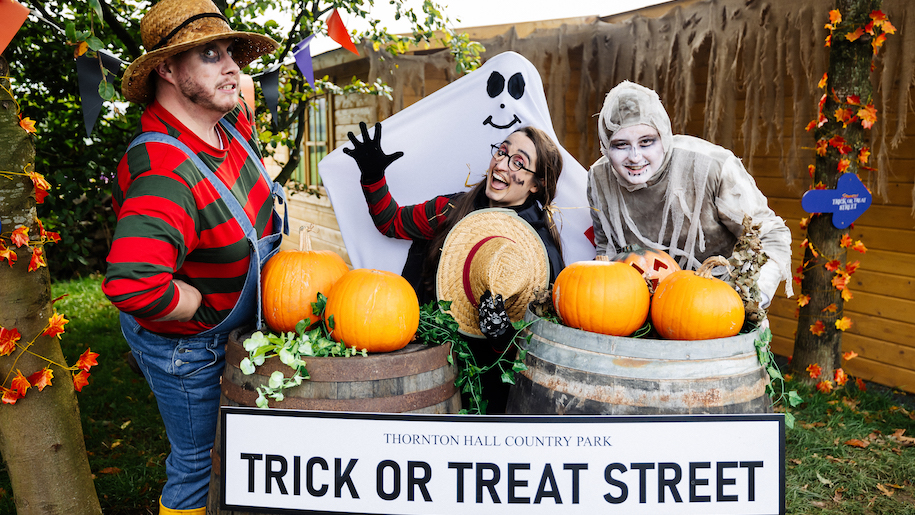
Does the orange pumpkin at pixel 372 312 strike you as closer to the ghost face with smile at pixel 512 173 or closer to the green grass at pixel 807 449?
the ghost face with smile at pixel 512 173

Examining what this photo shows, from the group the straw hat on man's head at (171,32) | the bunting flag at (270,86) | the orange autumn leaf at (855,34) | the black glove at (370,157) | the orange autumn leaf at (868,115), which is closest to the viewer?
the straw hat on man's head at (171,32)

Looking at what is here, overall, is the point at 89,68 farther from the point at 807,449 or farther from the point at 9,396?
the point at 807,449

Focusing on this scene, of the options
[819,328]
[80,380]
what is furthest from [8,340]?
[819,328]

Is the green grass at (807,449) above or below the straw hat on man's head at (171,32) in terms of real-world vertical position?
below

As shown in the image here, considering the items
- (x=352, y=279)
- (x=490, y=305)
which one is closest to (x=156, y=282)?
(x=352, y=279)

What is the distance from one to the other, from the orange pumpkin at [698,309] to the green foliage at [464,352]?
1.27 feet

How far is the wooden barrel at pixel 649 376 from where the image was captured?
1.45m

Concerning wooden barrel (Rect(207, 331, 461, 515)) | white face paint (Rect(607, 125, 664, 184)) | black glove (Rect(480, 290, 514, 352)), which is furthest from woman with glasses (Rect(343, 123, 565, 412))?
wooden barrel (Rect(207, 331, 461, 515))

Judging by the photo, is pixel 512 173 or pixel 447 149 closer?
pixel 512 173

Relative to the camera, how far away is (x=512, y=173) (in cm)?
257

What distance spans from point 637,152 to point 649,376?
0.97 m

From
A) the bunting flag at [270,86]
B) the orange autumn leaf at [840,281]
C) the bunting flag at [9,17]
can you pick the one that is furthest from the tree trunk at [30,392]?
the orange autumn leaf at [840,281]

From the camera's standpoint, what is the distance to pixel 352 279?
1.71 metres

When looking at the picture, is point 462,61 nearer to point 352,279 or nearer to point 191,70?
point 191,70
